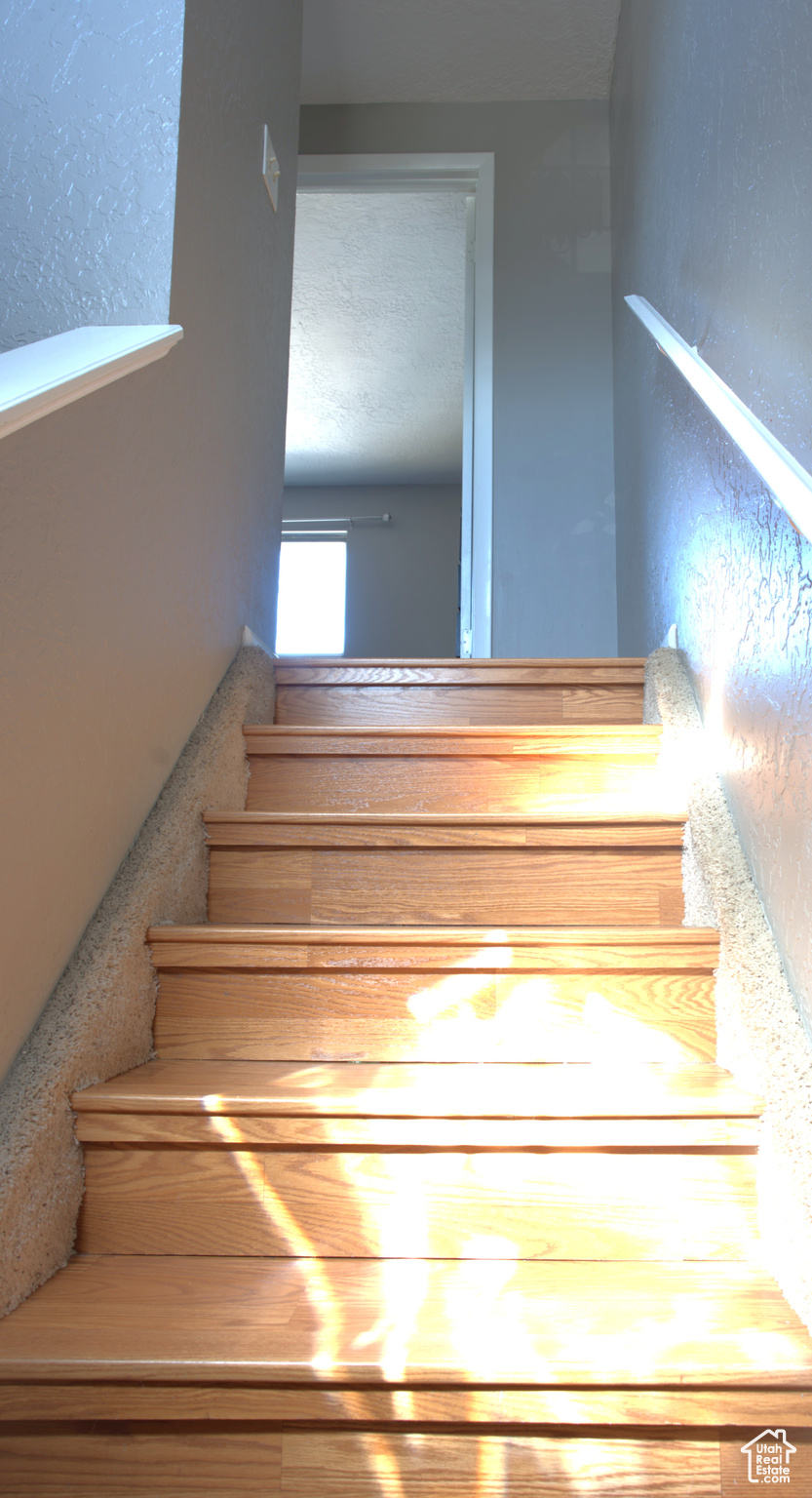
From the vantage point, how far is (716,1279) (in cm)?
98

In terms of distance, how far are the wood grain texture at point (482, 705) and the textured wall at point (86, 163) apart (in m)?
0.88

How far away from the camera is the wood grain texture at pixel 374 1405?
82 centimetres

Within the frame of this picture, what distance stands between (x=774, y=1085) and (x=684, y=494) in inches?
49.6

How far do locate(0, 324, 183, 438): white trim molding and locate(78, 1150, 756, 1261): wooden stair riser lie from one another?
776 mm

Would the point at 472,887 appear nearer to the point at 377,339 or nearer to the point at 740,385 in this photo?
the point at 740,385

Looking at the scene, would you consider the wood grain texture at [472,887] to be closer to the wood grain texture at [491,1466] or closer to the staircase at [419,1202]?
the staircase at [419,1202]

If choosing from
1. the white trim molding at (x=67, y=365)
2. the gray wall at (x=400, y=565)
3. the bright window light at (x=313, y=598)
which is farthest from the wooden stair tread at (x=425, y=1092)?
the bright window light at (x=313, y=598)

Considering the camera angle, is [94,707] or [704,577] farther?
[704,577]

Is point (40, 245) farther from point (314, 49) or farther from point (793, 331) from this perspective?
point (314, 49)

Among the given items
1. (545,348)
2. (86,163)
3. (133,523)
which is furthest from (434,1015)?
(545,348)

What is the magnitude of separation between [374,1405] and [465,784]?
1.06 m

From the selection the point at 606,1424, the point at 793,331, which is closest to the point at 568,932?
the point at 606,1424

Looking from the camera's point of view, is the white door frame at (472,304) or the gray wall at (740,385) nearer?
the gray wall at (740,385)

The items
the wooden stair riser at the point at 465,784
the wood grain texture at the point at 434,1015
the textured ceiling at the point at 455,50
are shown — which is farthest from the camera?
the textured ceiling at the point at 455,50
